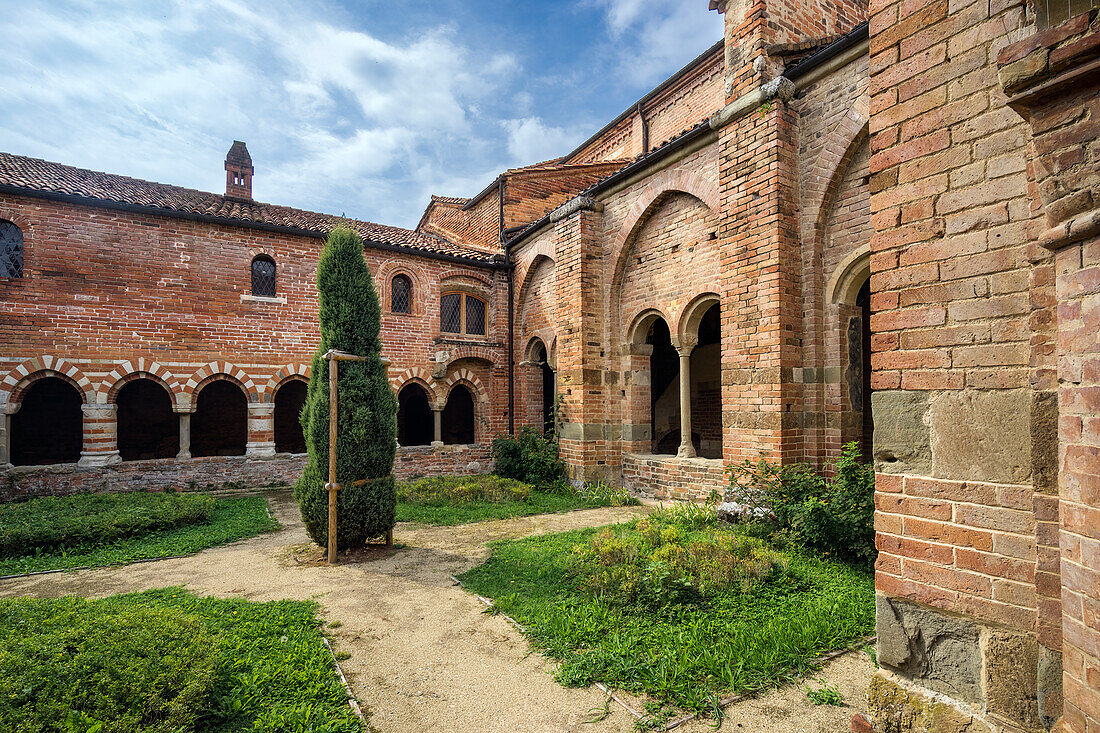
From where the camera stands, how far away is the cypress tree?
6.25 m

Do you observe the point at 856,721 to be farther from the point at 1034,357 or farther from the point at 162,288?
the point at 162,288

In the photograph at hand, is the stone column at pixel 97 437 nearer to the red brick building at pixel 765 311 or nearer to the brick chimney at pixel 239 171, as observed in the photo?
the red brick building at pixel 765 311

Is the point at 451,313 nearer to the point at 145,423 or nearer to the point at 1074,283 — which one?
the point at 145,423

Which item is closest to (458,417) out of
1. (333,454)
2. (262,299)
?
(262,299)

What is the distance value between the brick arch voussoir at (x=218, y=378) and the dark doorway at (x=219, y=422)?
4.21 meters

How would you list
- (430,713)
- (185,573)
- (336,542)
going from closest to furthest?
(430,713), (185,573), (336,542)

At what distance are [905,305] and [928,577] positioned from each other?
1.26 meters

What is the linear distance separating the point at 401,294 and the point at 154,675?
431 inches

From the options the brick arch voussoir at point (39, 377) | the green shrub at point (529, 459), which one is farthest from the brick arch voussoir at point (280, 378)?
the green shrub at point (529, 459)

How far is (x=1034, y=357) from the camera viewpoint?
193 cm

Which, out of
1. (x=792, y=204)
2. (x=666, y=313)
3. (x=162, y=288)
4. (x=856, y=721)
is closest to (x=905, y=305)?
(x=856, y=721)

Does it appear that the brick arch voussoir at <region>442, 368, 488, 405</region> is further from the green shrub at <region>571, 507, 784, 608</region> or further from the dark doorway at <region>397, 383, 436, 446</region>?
the green shrub at <region>571, 507, 784, 608</region>

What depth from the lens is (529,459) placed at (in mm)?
11352

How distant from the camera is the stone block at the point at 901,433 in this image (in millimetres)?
2330
